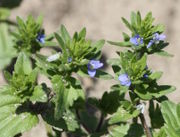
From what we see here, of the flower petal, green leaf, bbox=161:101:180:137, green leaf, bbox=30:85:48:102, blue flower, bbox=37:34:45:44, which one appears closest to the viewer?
green leaf, bbox=161:101:180:137

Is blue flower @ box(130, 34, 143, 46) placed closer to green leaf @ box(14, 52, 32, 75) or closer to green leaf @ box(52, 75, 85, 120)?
green leaf @ box(52, 75, 85, 120)

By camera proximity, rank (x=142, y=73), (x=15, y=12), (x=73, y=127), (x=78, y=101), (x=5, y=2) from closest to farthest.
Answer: (x=142, y=73)
(x=73, y=127)
(x=78, y=101)
(x=5, y=2)
(x=15, y=12)

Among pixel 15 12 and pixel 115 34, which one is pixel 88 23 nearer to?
pixel 115 34

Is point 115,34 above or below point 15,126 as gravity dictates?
above

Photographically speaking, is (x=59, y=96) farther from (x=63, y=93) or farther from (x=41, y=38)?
(x=41, y=38)

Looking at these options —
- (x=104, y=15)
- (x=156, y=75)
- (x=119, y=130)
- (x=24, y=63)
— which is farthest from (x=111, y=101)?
(x=104, y=15)

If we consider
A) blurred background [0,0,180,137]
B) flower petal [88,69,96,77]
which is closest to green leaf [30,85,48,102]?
flower petal [88,69,96,77]

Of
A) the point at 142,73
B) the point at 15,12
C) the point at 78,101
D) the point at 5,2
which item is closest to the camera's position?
the point at 142,73

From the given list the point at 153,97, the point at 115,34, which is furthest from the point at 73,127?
the point at 115,34
